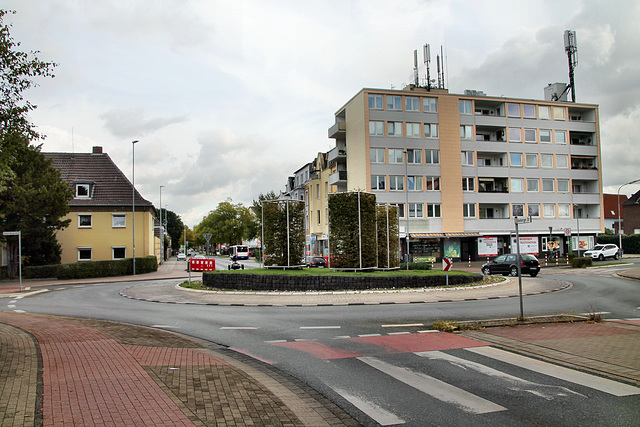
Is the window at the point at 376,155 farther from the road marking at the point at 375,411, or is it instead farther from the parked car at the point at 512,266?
the road marking at the point at 375,411

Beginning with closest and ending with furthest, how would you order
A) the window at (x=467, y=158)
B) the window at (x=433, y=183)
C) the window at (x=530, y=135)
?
the window at (x=433, y=183) < the window at (x=467, y=158) < the window at (x=530, y=135)

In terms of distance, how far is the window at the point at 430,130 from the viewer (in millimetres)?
51000

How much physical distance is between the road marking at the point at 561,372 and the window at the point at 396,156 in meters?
41.9

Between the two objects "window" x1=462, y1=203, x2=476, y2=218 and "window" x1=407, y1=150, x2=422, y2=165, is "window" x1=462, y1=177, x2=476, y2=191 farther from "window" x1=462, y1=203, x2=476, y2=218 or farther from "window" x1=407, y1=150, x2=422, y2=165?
"window" x1=407, y1=150, x2=422, y2=165

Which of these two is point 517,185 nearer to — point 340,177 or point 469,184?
point 469,184

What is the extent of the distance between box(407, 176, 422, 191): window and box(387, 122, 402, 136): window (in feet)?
15.8

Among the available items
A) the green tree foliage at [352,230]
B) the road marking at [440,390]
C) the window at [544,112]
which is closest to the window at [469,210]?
the window at [544,112]

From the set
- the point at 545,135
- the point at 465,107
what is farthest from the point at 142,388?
the point at 545,135

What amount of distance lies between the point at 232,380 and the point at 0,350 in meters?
4.34

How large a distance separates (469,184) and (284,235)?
3373 centimetres

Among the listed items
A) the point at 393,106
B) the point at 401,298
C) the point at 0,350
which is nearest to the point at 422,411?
the point at 0,350

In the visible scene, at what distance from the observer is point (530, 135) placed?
54938 millimetres

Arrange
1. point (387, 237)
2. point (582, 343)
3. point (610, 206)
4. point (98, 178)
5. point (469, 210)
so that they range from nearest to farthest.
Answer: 1. point (582, 343)
2. point (387, 237)
3. point (98, 178)
4. point (469, 210)
5. point (610, 206)

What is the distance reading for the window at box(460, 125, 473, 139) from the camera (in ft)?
172
